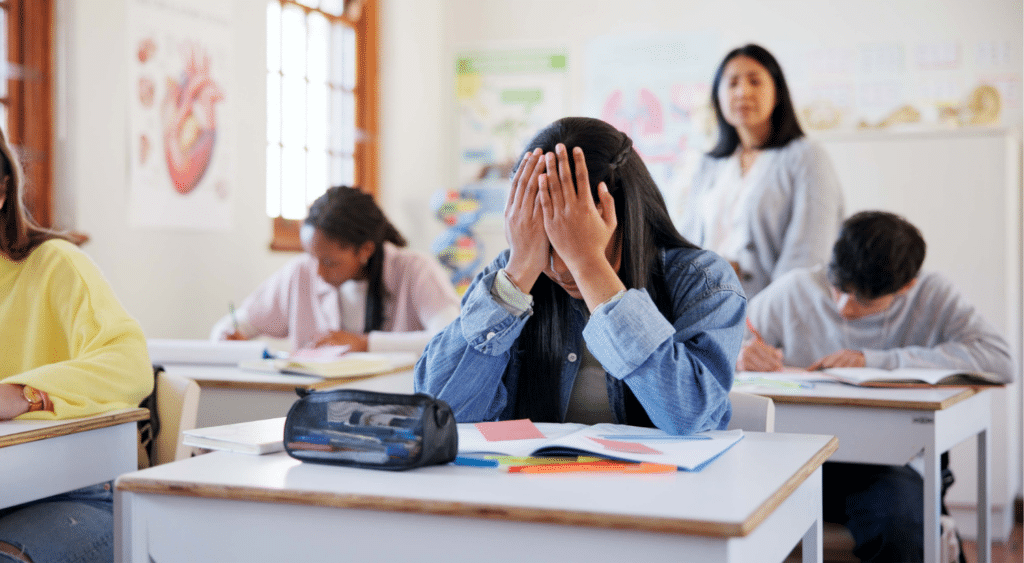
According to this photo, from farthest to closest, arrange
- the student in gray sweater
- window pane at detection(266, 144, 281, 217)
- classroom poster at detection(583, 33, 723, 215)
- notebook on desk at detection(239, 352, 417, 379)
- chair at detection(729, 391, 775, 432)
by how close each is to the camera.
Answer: classroom poster at detection(583, 33, 723, 215) → window pane at detection(266, 144, 281, 217) → notebook on desk at detection(239, 352, 417, 379) → the student in gray sweater → chair at detection(729, 391, 775, 432)

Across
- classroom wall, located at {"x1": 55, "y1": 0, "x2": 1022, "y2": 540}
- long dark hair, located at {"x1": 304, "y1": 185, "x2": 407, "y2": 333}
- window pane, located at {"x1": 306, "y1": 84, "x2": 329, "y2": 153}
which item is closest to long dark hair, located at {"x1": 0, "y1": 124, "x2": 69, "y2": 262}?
long dark hair, located at {"x1": 304, "y1": 185, "x2": 407, "y2": 333}

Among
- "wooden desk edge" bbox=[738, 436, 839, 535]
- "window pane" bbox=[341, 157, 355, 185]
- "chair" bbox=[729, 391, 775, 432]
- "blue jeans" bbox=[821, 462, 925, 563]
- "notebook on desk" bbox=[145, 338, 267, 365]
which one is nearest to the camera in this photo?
"wooden desk edge" bbox=[738, 436, 839, 535]

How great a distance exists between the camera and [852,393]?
80.7 inches

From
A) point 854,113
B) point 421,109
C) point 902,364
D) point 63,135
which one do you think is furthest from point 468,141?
point 902,364

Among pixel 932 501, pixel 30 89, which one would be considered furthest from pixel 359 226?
pixel 932 501

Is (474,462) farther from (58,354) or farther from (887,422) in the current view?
(887,422)

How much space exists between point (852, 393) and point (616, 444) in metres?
1.06

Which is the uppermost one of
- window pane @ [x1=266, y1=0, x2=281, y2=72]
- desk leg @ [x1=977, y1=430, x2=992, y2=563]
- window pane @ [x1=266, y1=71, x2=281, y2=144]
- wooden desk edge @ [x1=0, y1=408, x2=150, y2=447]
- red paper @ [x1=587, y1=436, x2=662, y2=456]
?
window pane @ [x1=266, y1=0, x2=281, y2=72]

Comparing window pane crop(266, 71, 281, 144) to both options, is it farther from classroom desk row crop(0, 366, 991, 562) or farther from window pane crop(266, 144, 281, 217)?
classroom desk row crop(0, 366, 991, 562)

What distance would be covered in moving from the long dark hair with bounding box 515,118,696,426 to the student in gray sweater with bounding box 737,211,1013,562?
0.85 m

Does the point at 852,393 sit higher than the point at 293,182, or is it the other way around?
the point at 293,182

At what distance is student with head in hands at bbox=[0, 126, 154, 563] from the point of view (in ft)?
4.81

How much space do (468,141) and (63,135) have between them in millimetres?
2752

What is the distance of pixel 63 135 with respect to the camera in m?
3.25
